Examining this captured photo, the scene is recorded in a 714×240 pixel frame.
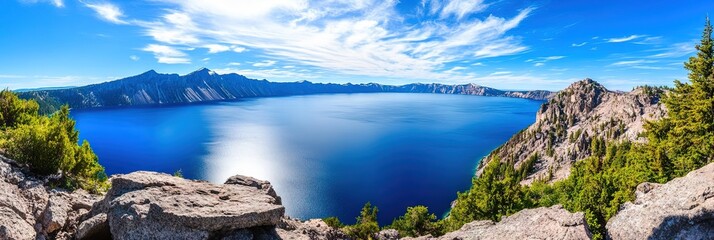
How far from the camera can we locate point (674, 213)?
1950cm

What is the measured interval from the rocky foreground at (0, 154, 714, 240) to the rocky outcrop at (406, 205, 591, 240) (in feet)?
0.18

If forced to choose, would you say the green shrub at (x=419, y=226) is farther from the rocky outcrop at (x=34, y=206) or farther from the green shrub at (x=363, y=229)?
the rocky outcrop at (x=34, y=206)

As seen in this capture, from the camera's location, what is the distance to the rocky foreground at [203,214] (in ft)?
55.4

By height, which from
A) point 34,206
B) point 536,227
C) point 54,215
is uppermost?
point 34,206

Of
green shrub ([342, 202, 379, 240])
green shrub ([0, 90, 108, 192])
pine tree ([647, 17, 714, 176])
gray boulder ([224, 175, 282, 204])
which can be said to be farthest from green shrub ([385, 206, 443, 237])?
green shrub ([0, 90, 108, 192])

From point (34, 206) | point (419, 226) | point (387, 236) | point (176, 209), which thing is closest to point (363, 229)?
point (387, 236)

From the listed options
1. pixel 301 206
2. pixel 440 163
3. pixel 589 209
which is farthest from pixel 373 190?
pixel 589 209

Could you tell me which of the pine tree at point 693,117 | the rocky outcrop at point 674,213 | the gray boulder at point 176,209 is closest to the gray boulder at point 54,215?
the gray boulder at point 176,209

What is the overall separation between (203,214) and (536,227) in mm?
18012

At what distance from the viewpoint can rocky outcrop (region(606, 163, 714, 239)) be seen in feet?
60.7

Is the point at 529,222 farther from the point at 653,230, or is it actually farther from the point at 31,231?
the point at 31,231

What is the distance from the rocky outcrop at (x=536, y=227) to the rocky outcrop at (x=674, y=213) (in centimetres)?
347

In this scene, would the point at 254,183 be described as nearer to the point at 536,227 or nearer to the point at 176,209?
the point at 176,209

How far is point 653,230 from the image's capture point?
63.5ft
